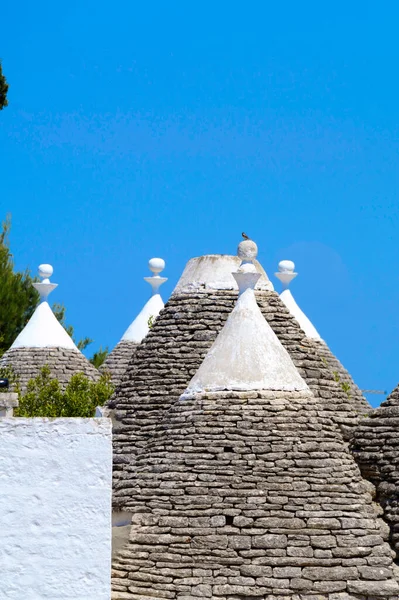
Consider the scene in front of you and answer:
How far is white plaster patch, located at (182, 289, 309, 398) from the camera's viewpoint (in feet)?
66.8

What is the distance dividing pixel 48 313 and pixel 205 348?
30.4 feet

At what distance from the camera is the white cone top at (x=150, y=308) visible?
32906mm

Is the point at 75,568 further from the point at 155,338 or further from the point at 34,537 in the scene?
the point at 155,338

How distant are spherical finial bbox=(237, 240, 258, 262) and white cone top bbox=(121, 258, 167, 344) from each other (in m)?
9.74

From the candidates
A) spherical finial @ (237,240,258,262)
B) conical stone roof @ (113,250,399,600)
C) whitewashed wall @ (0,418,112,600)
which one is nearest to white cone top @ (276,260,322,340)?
spherical finial @ (237,240,258,262)

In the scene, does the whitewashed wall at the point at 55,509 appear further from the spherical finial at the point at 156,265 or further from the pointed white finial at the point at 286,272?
the spherical finial at the point at 156,265

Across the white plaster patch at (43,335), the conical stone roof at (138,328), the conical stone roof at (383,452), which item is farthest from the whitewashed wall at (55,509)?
the conical stone roof at (138,328)

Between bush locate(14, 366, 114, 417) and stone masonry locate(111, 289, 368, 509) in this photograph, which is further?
bush locate(14, 366, 114, 417)

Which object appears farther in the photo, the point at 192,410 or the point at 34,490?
the point at 192,410

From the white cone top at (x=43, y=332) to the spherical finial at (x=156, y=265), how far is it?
2.12 metres

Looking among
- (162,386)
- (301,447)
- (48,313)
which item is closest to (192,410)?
(301,447)

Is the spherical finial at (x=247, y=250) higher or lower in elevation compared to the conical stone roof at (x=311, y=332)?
lower

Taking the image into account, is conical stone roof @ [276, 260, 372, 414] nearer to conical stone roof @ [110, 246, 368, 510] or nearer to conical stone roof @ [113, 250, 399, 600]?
conical stone roof @ [110, 246, 368, 510]

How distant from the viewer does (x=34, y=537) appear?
58.4 ft
